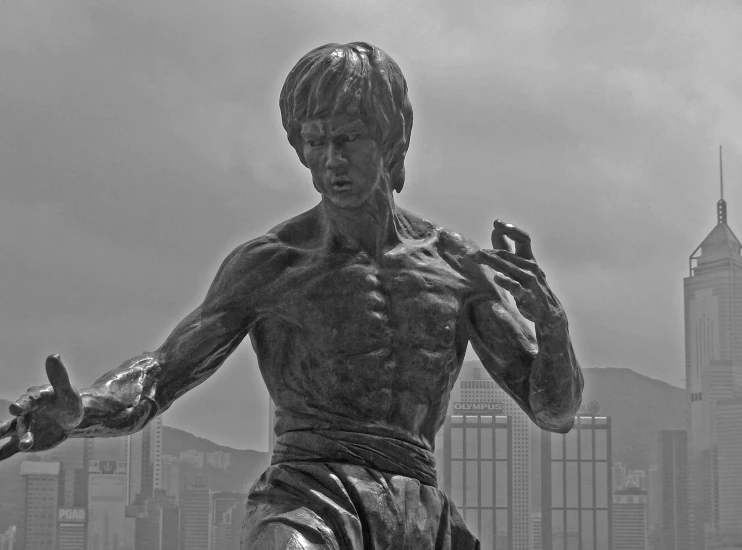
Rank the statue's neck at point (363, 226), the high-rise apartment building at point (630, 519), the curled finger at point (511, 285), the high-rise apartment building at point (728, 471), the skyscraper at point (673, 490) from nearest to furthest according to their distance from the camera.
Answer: the curled finger at point (511, 285), the statue's neck at point (363, 226), the high-rise apartment building at point (728, 471), the skyscraper at point (673, 490), the high-rise apartment building at point (630, 519)

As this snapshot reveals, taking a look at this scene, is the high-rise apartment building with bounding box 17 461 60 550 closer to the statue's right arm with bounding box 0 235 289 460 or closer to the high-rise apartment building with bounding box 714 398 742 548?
the statue's right arm with bounding box 0 235 289 460

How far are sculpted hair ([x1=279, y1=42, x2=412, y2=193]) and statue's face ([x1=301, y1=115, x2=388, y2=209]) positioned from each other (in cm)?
3

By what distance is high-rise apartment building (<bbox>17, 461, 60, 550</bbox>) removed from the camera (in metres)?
16.2

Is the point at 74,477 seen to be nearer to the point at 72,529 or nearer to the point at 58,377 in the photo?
the point at 72,529

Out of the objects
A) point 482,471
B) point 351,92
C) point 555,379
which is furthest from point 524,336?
point 482,471

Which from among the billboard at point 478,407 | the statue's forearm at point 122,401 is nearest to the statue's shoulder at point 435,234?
the statue's forearm at point 122,401

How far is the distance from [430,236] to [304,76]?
0.83 metres

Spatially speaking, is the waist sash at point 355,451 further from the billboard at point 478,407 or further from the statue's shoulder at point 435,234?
the billboard at point 478,407

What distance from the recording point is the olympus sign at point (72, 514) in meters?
16.9

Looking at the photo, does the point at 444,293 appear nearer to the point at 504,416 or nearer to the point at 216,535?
the point at 216,535

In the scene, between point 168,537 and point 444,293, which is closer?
point 444,293

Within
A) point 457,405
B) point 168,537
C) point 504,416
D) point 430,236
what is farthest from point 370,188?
point 504,416

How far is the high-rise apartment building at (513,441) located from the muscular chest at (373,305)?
1440 cm

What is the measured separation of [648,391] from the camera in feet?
84.2
